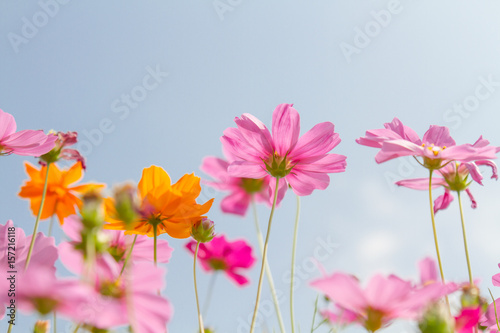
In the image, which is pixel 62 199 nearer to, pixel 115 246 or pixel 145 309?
pixel 115 246

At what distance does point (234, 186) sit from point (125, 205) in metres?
0.62

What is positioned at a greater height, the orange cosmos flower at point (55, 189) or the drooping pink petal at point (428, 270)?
the orange cosmos flower at point (55, 189)

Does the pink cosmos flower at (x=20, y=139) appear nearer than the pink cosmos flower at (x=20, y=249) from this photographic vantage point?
No

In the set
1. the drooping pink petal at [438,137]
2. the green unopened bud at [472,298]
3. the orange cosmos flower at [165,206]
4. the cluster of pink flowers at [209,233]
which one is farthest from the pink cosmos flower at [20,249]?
the drooping pink petal at [438,137]

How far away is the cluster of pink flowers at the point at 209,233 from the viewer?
27 cm

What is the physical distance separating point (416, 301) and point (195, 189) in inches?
16.2

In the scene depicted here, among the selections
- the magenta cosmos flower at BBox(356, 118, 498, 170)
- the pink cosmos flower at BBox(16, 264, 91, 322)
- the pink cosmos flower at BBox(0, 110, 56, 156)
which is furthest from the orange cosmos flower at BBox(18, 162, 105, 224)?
the pink cosmos flower at BBox(16, 264, 91, 322)

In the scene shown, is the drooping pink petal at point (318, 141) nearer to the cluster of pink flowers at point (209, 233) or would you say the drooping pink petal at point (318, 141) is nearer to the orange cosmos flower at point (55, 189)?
the cluster of pink flowers at point (209, 233)

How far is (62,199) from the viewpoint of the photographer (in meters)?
0.90

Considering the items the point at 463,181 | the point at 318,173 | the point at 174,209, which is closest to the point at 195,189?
the point at 174,209

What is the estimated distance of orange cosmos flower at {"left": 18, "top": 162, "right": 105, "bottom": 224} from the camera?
2.92 ft

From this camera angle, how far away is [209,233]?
676 mm

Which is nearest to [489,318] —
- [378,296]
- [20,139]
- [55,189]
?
[378,296]

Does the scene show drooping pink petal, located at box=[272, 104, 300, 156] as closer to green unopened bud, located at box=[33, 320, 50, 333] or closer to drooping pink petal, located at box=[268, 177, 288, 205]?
drooping pink petal, located at box=[268, 177, 288, 205]
